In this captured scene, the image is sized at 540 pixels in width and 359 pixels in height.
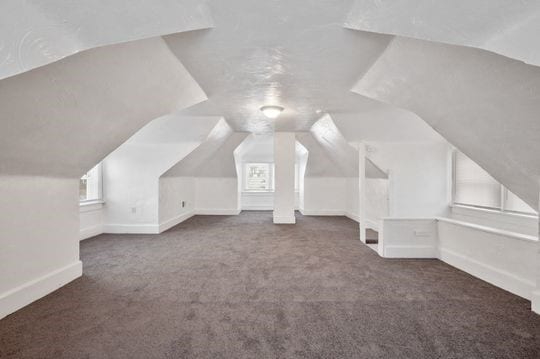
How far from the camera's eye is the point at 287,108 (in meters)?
3.66

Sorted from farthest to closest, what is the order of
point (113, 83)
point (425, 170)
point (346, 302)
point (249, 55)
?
1. point (425, 170)
2. point (346, 302)
3. point (249, 55)
4. point (113, 83)

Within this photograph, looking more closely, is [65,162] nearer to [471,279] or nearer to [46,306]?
[46,306]

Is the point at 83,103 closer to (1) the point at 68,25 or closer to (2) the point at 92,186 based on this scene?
(1) the point at 68,25

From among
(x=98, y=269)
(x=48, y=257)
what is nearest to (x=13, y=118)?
(x=48, y=257)

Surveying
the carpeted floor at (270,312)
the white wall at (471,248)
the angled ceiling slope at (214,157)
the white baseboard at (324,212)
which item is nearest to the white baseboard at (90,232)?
the carpeted floor at (270,312)

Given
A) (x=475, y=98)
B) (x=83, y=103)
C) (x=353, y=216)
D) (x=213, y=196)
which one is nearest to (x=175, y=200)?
(x=213, y=196)

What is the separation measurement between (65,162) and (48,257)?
0.91 meters

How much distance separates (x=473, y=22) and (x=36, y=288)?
3486mm

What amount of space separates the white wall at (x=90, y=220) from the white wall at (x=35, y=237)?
1.82 meters

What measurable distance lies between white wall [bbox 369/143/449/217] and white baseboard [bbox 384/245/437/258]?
3.35 ft

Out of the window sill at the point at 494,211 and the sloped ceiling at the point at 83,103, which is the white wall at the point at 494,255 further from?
the sloped ceiling at the point at 83,103

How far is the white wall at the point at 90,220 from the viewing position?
418 centimetres

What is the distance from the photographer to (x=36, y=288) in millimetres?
2184

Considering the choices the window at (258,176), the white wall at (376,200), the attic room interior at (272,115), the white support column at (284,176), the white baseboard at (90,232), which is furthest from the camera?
the window at (258,176)
